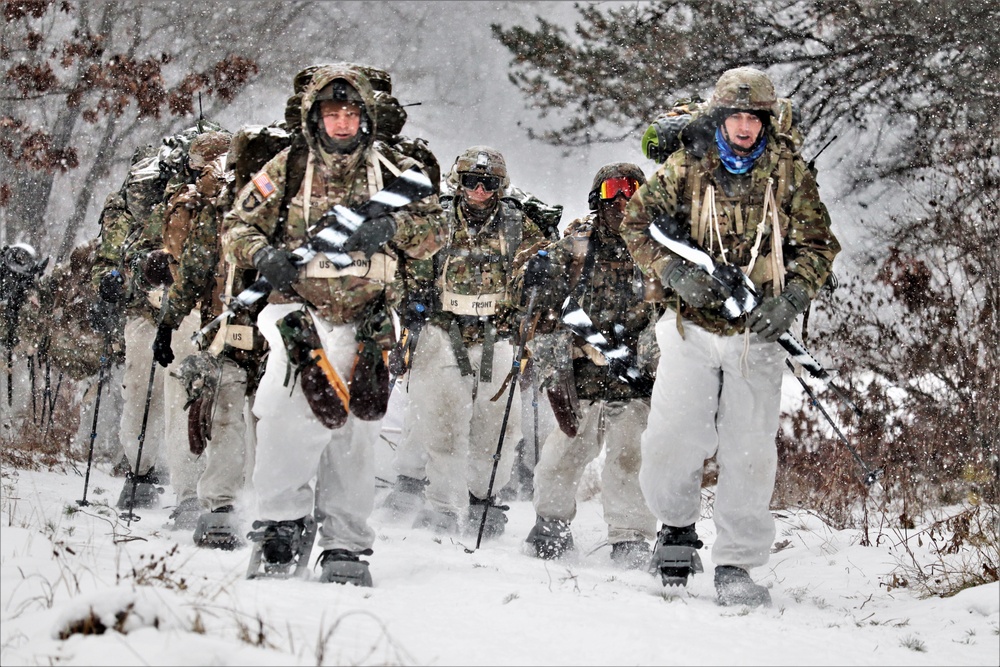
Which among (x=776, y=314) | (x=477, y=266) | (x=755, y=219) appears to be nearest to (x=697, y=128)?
(x=755, y=219)

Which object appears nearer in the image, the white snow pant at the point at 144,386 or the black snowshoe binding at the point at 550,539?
the black snowshoe binding at the point at 550,539

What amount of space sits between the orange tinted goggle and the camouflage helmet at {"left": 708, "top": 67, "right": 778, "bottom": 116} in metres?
1.68

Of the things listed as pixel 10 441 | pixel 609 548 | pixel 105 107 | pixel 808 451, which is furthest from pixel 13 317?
pixel 808 451

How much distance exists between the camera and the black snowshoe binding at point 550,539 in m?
6.80

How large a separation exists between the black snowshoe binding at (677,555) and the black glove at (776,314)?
109cm

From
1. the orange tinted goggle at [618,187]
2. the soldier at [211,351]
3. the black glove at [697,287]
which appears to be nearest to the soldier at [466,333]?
the orange tinted goggle at [618,187]

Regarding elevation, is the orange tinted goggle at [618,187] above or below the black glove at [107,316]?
above

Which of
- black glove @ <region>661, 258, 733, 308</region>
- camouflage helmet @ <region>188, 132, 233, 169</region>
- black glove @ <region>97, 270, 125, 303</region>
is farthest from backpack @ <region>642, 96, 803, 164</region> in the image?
black glove @ <region>97, 270, 125, 303</region>

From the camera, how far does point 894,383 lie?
30.7 feet

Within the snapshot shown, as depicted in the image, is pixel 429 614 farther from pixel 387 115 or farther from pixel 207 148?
pixel 207 148

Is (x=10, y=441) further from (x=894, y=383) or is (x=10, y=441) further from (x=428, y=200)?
(x=894, y=383)

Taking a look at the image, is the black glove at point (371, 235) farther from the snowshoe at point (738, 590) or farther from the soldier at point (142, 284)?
the soldier at point (142, 284)

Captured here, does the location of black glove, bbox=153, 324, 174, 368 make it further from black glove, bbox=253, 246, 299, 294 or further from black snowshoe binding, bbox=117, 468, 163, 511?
black glove, bbox=253, 246, 299, 294

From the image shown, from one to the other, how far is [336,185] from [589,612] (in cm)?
229
